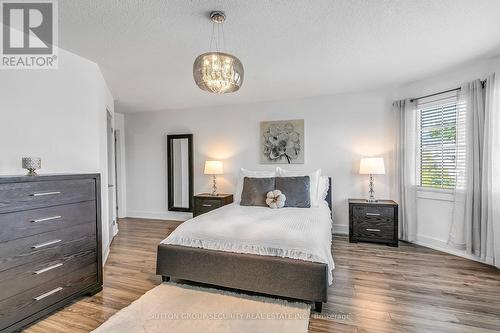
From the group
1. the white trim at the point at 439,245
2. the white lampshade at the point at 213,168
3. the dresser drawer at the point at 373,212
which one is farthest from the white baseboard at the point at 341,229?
the white lampshade at the point at 213,168

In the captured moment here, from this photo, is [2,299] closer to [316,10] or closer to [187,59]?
[187,59]

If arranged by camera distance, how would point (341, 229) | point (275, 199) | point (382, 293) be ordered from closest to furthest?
1. point (382, 293)
2. point (275, 199)
3. point (341, 229)

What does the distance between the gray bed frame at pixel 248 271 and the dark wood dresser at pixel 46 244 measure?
0.66 meters

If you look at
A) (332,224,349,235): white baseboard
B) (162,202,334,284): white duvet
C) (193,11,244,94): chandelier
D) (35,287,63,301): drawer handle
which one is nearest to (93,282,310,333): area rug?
(162,202,334,284): white duvet

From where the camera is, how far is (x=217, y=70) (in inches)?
73.4

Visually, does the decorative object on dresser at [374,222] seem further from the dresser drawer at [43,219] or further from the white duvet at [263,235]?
the dresser drawer at [43,219]

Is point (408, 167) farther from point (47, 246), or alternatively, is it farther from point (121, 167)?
point (121, 167)

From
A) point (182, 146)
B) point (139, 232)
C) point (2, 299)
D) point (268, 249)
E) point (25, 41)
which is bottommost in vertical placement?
point (139, 232)

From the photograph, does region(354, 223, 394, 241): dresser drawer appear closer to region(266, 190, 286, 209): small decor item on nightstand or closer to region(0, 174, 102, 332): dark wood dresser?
region(266, 190, 286, 209): small decor item on nightstand

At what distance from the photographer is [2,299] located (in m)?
1.72

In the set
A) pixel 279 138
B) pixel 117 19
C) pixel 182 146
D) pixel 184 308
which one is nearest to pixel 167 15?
pixel 117 19

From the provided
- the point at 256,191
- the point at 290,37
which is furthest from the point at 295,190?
the point at 290,37

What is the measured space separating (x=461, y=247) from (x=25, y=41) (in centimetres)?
528

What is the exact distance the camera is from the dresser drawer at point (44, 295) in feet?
5.75
